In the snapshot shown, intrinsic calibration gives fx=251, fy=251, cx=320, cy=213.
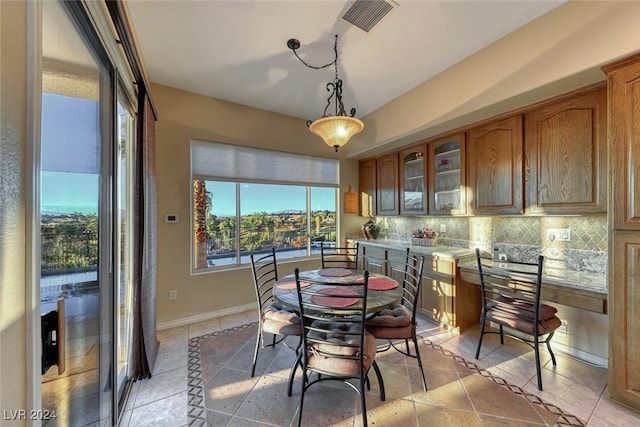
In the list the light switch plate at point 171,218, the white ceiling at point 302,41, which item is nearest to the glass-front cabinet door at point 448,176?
the white ceiling at point 302,41

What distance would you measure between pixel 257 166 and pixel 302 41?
1.79m

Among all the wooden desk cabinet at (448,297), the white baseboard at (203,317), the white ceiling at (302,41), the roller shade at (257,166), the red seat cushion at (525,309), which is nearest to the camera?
the white ceiling at (302,41)

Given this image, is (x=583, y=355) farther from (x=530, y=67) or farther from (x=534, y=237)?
(x=530, y=67)

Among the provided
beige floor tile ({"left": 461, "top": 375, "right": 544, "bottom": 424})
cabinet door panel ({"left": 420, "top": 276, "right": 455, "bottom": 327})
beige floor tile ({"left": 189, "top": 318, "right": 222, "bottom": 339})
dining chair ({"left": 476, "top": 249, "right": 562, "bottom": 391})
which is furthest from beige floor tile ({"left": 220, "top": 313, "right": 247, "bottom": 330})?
dining chair ({"left": 476, "top": 249, "right": 562, "bottom": 391})

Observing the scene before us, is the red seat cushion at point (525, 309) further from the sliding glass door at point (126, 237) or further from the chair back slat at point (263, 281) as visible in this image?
the sliding glass door at point (126, 237)

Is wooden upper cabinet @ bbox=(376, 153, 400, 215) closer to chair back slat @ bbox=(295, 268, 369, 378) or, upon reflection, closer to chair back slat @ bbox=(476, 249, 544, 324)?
chair back slat @ bbox=(476, 249, 544, 324)

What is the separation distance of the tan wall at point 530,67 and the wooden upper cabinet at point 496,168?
0.22 meters

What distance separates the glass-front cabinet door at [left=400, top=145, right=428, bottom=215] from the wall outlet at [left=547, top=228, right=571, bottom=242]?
4.25 feet

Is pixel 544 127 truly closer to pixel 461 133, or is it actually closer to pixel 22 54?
pixel 461 133

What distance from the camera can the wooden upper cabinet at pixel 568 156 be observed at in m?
2.04

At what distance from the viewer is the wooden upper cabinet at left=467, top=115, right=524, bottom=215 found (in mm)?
2535

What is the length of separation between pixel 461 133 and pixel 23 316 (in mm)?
3699

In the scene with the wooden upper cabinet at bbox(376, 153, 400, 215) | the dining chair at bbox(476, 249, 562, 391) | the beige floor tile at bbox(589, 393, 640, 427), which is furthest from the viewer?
the wooden upper cabinet at bbox(376, 153, 400, 215)

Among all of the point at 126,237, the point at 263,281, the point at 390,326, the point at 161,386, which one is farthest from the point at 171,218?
the point at 390,326
